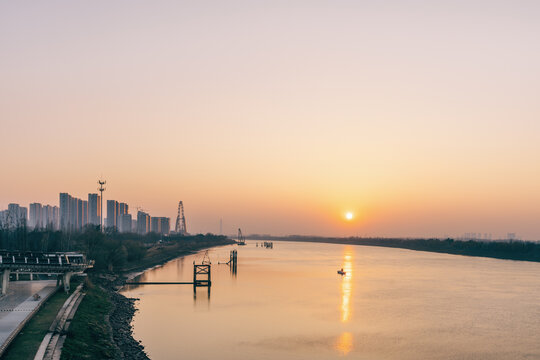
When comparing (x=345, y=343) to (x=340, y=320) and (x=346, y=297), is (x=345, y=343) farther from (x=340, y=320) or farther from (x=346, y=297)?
(x=346, y=297)

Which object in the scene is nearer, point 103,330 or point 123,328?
point 103,330

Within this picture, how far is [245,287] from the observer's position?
261 feet

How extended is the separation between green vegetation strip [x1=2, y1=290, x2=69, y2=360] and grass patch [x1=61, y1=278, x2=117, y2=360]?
4.93 ft

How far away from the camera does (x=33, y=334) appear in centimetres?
2962

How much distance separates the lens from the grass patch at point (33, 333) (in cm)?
2564

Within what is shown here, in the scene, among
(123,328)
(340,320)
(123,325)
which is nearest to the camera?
(123,328)

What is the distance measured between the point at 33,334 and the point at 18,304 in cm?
1086

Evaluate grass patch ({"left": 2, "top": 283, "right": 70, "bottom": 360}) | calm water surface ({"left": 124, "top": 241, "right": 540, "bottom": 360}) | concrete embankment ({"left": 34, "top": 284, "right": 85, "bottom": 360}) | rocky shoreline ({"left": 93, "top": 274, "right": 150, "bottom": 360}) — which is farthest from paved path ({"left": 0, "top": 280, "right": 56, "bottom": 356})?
calm water surface ({"left": 124, "top": 241, "right": 540, "bottom": 360})

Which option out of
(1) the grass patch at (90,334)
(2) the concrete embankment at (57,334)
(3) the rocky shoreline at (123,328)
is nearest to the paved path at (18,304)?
(2) the concrete embankment at (57,334)

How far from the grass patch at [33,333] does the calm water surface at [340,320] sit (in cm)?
756

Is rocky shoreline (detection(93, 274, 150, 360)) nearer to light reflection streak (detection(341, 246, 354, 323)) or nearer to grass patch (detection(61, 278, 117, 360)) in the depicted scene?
→ grass patch (detection(61, 278, 117, 360))

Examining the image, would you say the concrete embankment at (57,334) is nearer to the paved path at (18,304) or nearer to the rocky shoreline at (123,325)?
the paved path at (18,304)

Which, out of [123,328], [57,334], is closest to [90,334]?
[57,334]

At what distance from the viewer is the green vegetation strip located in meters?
25.6
